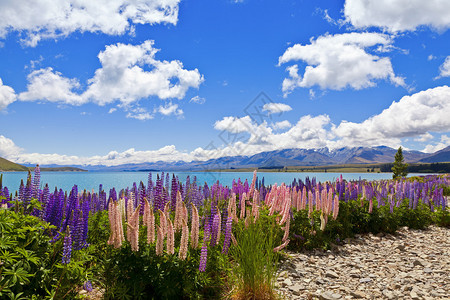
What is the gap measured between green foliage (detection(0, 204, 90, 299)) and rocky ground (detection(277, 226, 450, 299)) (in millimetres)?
3936

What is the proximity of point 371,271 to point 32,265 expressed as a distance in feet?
23.7

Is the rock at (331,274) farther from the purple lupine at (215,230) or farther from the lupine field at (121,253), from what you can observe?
the purple lupine at (215,230)

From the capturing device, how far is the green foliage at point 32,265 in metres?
3.35

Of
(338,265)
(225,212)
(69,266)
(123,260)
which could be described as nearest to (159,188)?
(225,212)

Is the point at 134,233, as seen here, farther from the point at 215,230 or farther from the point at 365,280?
the point at 365,280

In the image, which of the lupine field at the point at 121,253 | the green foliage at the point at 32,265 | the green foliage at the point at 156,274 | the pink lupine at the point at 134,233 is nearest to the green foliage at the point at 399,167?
the lupine field at the point at 121,253

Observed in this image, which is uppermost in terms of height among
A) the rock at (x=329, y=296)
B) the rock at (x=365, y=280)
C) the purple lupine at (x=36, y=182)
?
the purple lupine at (x=36, y=182)

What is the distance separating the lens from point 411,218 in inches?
460

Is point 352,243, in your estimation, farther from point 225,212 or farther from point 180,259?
point 180,259

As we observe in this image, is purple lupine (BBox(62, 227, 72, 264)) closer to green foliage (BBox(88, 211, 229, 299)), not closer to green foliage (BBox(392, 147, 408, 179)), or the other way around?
green foliage (BBox(88, 211, 229, 299))

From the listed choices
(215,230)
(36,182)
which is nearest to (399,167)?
(215,230)

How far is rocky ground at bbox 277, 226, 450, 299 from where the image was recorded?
18.7 ft

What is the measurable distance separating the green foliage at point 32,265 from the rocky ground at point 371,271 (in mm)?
3936

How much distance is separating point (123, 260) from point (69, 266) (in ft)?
2.56
